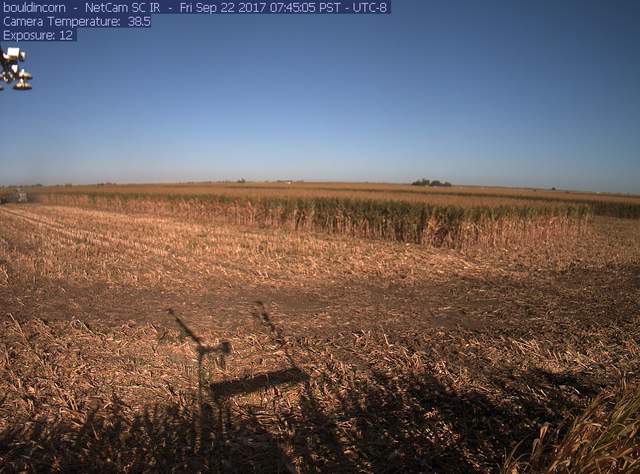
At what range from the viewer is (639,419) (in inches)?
82.4

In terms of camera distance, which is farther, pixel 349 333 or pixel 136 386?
pixel 349 333

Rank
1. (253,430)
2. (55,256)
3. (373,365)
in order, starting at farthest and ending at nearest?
(55,256) → (373,365) → (253,430)

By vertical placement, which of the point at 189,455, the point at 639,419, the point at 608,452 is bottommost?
the point at 189,455

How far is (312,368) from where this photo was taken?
14.0 ft

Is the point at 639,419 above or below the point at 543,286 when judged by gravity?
above

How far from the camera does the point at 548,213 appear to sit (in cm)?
1716

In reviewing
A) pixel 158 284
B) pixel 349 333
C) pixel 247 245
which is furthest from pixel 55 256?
pixel 349 333

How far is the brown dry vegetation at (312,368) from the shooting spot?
284 centimetres

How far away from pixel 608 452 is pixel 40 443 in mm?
3943

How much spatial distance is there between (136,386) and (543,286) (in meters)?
8.23

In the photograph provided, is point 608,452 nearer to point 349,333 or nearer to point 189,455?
point 189,455

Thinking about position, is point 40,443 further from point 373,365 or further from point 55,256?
point 55,256

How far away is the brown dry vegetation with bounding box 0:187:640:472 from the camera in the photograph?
2.84 m

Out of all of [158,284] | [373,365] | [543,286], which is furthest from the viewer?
[543,286]
